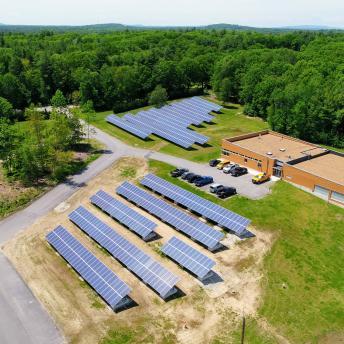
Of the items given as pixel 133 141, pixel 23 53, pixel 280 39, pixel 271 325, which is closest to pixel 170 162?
pixel 133 141

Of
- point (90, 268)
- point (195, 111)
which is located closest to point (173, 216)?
point (90, 268)

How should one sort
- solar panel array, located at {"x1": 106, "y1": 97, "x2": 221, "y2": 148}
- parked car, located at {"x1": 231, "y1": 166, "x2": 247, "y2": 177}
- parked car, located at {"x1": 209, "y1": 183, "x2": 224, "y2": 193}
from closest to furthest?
1. parked car, located at {"x1": 209, "y1": 183, "x2": 224, "y2": 193}
2. parked car, located at {"x1": 231, "y1": 166, "x2": 247, "y2": 177}
3. solar panel array, located at {"x1": 106, "y1": 97, "x2": 221, "y2": 148}

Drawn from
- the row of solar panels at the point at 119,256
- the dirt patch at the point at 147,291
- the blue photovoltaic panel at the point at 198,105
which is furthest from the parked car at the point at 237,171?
the blue photovoltaic panel at the point at 198,105

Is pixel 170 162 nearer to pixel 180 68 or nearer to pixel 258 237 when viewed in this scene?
pixel 258 237

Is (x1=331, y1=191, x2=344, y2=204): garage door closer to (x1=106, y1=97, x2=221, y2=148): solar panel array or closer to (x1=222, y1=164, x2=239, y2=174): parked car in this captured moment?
(x1=222, y1=164, x2=239, y2=174): parked car

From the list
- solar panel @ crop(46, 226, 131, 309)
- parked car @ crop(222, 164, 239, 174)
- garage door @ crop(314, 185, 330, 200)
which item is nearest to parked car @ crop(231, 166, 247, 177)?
parked car @ crop(222, 164, 239, 174)
